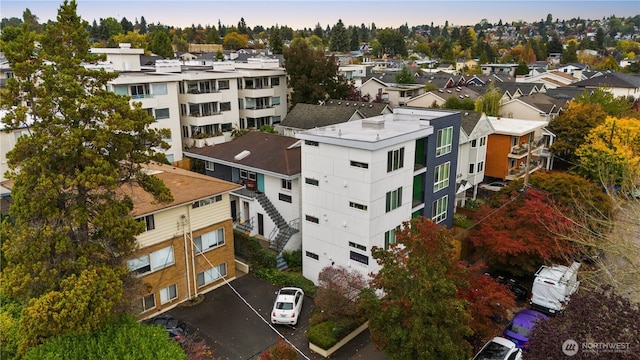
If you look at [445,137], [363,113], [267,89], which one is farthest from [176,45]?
[445,137]

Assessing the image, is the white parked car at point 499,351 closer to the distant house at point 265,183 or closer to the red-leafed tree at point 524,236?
the red-leafed tree at point 524,236

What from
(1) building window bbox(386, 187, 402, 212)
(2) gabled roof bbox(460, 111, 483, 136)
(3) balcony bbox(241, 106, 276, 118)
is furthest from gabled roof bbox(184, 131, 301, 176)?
(3) balcony bbox(241, 106, 276, 118)

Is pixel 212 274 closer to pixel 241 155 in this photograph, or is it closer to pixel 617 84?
pixel 241 155

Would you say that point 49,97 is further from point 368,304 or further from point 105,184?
point 368,304

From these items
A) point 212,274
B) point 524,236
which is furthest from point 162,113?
point 524,236

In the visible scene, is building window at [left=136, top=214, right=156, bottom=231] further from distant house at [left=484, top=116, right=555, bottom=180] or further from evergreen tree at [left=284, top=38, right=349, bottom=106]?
evergreen tree at [left=284, top=38, right=349, bottom=106]

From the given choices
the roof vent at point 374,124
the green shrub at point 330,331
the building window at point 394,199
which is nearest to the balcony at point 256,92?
the roof vent at point 374,124
